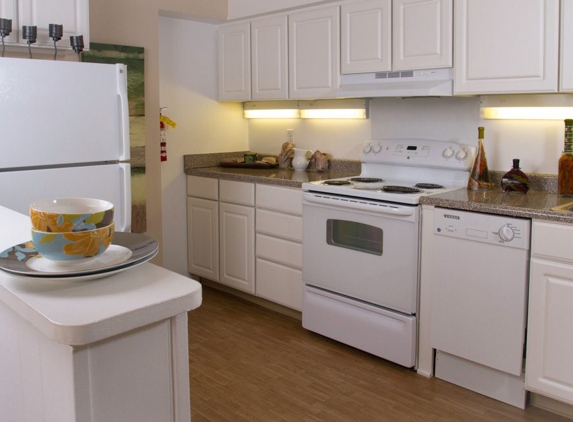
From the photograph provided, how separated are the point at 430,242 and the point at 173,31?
2.57m

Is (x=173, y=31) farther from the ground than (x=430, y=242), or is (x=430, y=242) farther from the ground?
(x=173, y=31)

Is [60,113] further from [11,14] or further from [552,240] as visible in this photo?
[552,240]

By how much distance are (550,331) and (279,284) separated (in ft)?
5.74

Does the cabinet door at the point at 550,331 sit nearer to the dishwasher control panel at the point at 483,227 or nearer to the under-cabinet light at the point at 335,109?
the dishwasher control panel at the point at 483,227

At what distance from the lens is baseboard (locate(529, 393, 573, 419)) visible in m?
2.56

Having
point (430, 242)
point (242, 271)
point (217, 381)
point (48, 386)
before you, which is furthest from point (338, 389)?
point (48, 386)

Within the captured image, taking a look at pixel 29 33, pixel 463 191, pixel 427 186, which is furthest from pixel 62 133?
pixel 463 191

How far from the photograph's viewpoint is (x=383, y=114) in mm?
3756

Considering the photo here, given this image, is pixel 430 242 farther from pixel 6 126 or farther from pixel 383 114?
pixel 6 126

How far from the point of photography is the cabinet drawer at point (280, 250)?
3.62 meters

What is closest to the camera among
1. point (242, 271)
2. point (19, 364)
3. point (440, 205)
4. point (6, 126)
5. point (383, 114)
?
point (19, 364)

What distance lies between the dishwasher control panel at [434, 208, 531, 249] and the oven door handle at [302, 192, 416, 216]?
6.6 inches

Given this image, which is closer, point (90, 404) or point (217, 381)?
point (90, 404)

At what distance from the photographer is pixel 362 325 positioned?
3174 mm
